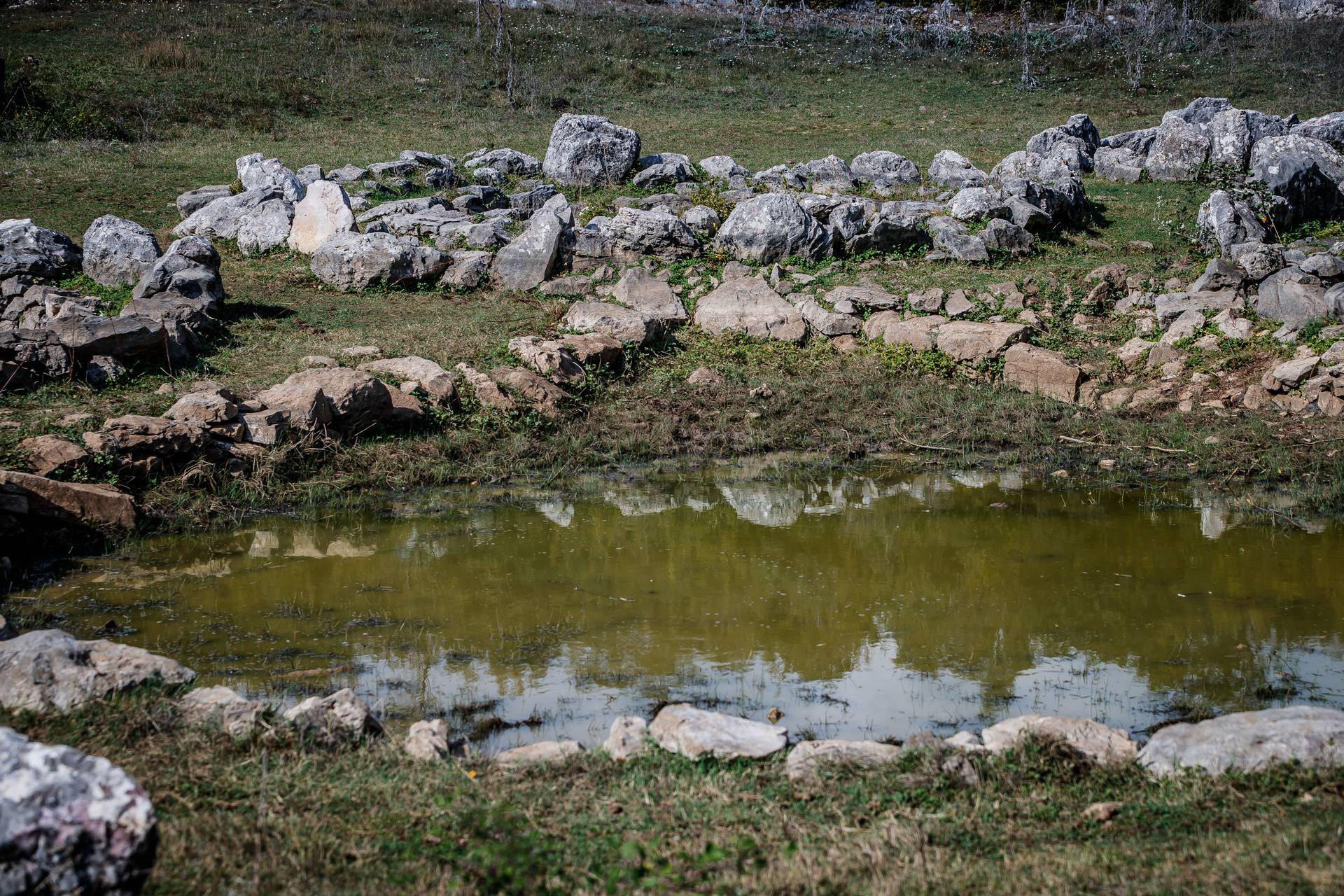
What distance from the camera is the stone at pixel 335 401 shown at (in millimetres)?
9055

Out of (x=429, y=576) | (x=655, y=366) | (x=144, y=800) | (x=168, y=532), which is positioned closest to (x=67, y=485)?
(x=168, y=532)

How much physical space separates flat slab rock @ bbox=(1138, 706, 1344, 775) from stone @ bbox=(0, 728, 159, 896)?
3807 mm

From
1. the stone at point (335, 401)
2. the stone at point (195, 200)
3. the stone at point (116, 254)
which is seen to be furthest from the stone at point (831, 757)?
the stone at point (195, 200)

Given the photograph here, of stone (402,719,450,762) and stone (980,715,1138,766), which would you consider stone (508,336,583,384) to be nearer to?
stone (402,719,450,762)

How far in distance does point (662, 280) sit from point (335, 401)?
235 inches

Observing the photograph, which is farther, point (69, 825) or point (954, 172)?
point (954, 172)

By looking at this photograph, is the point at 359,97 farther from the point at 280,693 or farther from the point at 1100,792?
the point at 1100,792

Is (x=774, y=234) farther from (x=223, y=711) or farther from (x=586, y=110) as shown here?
(x=586, y=110)

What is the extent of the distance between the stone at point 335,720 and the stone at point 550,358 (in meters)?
6.55

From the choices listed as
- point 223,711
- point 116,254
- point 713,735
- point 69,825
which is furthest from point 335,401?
point 69,825

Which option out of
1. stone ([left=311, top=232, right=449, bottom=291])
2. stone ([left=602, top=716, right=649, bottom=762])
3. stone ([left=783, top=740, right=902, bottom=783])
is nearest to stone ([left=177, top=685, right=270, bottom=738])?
stone ([left=602, top=716, right=649, bottom=762])

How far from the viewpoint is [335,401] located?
9297 mm

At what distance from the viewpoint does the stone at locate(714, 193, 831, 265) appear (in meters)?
14.8

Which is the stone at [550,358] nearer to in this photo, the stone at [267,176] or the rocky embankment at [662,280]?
the rocky embankment at [662,280]
